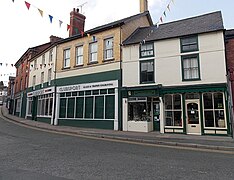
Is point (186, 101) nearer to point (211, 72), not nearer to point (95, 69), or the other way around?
point (211, 72)

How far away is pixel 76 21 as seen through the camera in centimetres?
2114

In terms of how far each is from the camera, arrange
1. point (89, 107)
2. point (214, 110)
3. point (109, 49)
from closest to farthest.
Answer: point (214, 110) → point (109, 49) → point (89, 107)

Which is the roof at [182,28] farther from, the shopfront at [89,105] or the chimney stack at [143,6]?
the chimney stack at [143,6]

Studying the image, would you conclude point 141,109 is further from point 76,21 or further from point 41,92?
point 41,92

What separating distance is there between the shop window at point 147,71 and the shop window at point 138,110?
62.5 inches

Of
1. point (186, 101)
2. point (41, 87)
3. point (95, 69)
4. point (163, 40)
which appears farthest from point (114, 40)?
point (41, 87)

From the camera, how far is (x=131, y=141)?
11.1m

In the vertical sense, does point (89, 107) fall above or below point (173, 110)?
above

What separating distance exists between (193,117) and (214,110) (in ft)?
4.32

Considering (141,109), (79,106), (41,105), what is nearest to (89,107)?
(79,106)

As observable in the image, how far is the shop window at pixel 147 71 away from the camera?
1473 centimetres

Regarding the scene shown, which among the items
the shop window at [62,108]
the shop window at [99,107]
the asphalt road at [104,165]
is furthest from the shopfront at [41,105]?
the asphalt road at [104,165]

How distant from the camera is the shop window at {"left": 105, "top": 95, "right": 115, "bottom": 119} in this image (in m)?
15.6

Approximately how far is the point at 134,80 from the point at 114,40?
12.5 feet
